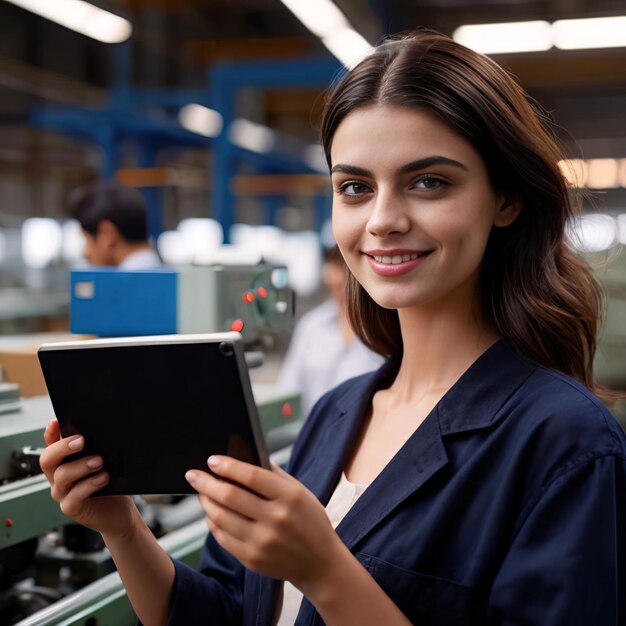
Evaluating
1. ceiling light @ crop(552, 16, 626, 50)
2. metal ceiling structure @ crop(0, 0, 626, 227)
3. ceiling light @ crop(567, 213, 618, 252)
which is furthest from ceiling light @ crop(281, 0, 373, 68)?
ceiling light @ crop(567, 213, 618, 252)

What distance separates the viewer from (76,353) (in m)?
1.07

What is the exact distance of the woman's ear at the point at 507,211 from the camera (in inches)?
50.8

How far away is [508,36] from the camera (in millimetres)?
5074

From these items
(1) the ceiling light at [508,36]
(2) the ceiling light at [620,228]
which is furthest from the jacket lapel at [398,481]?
(1) the ceiling light at [508,36]

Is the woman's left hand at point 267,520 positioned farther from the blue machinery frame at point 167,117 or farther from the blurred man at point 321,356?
the blue machinery frame at point 167,117

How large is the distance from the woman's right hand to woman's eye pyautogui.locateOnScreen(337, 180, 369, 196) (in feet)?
1.73

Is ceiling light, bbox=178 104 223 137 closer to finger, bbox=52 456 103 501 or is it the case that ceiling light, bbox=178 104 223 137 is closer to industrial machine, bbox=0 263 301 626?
industrial machine, bbox=0 263 301 626

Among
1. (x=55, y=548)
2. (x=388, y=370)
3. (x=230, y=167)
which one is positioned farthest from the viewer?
(x=230, y=167)

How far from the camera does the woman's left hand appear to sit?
0.93 metres

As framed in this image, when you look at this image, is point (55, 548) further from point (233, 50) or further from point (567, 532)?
point (233, 50)

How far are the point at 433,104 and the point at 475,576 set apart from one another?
2.15 ft

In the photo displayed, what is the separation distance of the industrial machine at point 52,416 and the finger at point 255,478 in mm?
615

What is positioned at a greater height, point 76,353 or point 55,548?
point 76,353

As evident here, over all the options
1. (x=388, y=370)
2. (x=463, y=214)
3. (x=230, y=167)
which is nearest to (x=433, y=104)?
(x=463, y=214)
